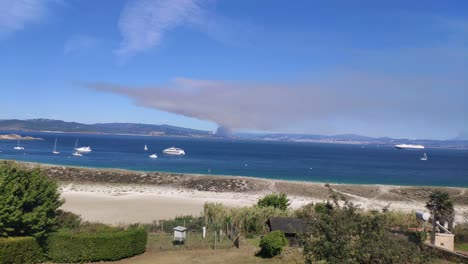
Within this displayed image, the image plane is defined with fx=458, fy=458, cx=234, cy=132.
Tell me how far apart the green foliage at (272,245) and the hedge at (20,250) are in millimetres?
10699

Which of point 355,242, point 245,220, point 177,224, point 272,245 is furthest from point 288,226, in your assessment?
point 355,242

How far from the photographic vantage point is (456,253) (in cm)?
2045

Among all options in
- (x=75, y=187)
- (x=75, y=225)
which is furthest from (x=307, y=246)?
(x=75, y=187)

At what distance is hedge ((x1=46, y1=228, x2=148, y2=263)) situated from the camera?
71.4 feet

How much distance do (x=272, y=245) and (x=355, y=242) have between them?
10.8 meters

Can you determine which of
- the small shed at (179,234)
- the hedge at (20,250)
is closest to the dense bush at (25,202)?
the hedge at (20,250)

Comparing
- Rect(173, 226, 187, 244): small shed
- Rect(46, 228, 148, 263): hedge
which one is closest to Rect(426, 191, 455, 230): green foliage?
Rect(173, 226, 187, 244): small shed

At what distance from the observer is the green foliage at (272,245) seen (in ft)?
74.7

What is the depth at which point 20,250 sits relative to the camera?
66.4 feet

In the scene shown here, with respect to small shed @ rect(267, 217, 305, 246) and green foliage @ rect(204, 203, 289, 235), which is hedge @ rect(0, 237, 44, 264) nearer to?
green foliage @ rect(204, 203, 289, 235)

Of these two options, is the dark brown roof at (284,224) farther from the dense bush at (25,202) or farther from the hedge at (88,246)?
the dense bush at (25,202)

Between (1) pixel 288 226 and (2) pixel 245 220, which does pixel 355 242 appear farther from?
(2) pixel 245 220

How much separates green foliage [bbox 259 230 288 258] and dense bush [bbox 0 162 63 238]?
1045cm

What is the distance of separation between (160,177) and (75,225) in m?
37.2
